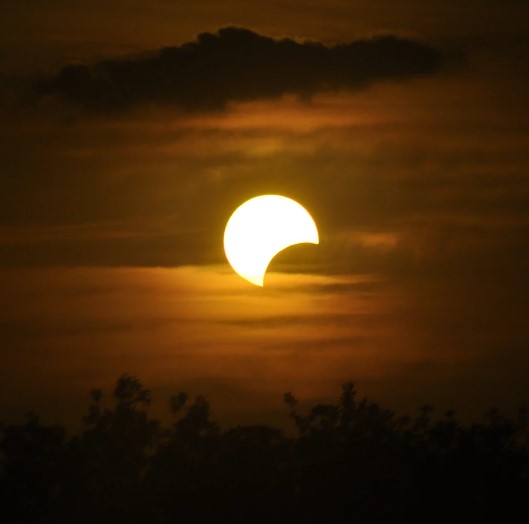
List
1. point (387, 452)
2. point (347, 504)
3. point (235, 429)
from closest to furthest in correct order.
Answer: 1. point (347, 504)
2. point (387, 452)
3. point (235, 429)

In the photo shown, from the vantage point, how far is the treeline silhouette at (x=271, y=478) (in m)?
34.8

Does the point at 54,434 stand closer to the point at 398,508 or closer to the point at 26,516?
the point at 26,516

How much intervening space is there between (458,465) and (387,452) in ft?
5.12

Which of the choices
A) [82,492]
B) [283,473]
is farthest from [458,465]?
[82,492]

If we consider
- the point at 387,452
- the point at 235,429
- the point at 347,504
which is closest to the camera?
the point at 347,504

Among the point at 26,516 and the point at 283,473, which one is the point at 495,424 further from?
the point at 26,516

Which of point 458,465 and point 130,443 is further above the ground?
point 130,443

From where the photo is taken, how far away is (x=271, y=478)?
36.1m

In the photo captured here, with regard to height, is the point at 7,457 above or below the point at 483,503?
above

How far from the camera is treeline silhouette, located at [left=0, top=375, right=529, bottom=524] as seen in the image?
3484 centimetres

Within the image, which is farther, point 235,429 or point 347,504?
point 235,429

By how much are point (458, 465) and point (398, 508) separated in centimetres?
258

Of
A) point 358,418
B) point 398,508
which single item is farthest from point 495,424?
point 398,508

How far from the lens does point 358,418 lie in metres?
42.6
